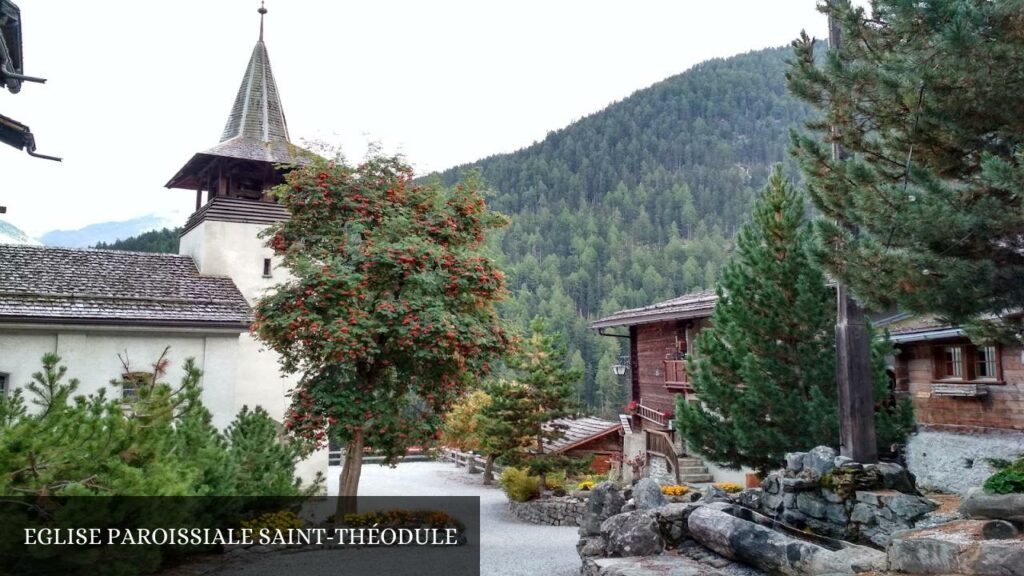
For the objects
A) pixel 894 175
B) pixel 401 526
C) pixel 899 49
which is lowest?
pixel 401 526

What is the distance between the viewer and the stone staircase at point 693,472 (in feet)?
72.3

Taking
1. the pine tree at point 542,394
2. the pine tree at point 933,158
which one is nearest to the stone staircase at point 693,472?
the pine tree at point 542,394

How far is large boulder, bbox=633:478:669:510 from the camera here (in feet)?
42.1

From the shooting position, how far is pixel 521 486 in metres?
23.5

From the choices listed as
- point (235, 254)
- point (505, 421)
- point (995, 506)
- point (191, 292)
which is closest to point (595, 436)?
point (505, 421)

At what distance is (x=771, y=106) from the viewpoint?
182 metres

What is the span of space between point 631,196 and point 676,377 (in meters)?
119

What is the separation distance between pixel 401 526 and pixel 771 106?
18763 centimetres

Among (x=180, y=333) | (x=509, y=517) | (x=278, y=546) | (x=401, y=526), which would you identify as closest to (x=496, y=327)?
(x=401, y=526)

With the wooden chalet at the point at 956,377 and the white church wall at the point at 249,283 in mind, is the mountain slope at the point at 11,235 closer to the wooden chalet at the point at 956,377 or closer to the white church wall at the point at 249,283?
the white church wall at the point at 249,283

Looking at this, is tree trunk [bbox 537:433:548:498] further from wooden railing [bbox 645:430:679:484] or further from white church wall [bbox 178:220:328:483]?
white church wall [bbox 178:220:328:483]

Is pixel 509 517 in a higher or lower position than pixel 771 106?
lower

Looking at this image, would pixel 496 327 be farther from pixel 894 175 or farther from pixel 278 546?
pixel 894 175

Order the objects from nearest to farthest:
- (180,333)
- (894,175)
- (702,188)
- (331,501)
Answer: (894,175) → (180,333) → (331,501) → (702,188)
